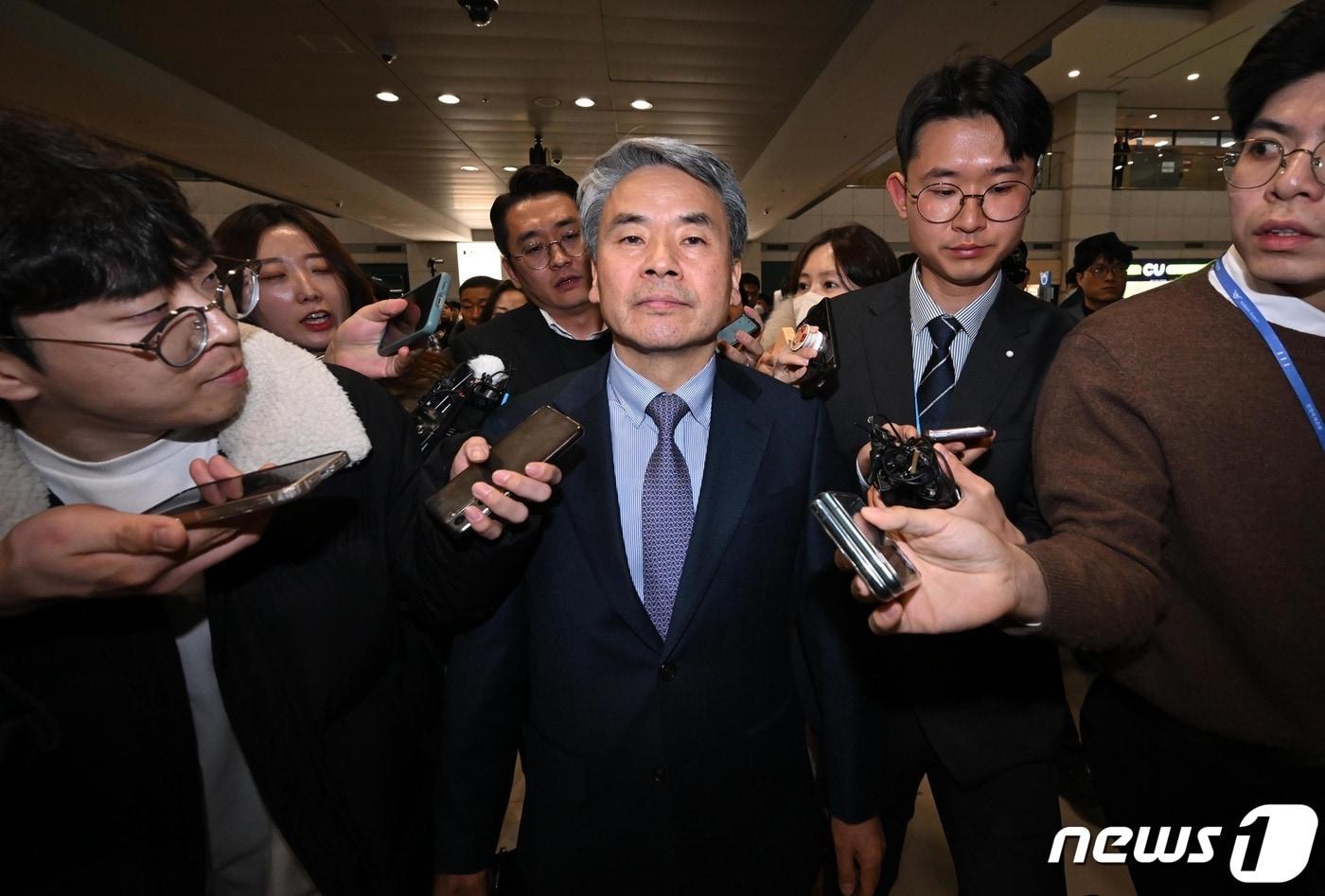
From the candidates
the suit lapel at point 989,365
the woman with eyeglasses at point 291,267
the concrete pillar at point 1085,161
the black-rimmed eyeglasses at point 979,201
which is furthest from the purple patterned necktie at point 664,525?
the concrete pillar at point 1085,161

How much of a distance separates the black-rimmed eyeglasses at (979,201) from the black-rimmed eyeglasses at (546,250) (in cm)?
158

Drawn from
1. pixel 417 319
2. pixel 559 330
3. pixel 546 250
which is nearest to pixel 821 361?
pixel 417 319

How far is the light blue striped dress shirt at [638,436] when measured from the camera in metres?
1.42

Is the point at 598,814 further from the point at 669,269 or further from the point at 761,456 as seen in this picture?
the point at 669,269

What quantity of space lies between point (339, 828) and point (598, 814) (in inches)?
21.1

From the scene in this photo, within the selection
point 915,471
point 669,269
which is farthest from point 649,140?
point 915,471

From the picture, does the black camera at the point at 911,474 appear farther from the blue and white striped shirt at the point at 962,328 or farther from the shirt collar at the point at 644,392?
the blue and white striped shirt at the point at 962,328

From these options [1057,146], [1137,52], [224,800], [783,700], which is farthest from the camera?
[1057,146]

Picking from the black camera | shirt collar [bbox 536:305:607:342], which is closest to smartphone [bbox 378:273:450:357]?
shirt collar [bbox 536:305:607:342]

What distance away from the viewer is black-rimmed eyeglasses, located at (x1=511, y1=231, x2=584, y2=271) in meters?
2.85

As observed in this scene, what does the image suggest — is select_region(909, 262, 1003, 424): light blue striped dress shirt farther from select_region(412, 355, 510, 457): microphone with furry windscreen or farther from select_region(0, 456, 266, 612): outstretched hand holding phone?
select_region(0, 456, 266, 612): outstretched hand holding phone

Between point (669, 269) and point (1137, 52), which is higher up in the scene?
point (1137, 52)

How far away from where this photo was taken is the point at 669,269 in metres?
1.41

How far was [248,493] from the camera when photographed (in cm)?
101
